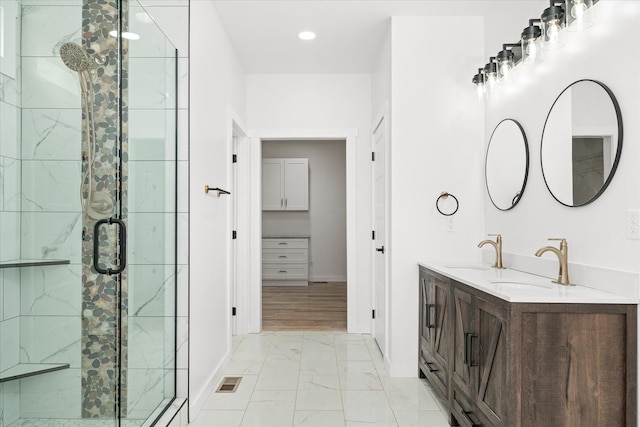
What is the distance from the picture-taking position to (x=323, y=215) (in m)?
7.94

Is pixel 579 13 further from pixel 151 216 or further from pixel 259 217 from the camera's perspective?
pixel 259 217

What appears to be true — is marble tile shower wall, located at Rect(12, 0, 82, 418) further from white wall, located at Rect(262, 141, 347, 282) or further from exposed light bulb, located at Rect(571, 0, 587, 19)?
white wall, located at Rect(262, 141, 347, 282)

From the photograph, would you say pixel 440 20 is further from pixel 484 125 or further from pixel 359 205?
pixel 359 205

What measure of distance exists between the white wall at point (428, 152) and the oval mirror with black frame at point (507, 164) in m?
0.19

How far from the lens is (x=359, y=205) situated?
178 inches

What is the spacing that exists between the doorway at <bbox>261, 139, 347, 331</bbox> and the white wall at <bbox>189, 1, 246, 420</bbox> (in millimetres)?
2970

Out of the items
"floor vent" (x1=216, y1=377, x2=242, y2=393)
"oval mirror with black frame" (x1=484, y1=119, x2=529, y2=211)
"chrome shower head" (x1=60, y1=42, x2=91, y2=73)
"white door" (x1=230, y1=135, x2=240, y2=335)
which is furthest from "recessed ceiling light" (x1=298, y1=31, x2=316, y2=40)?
"floor vent" (x1=216, y1=377, x2=242, y2=393)

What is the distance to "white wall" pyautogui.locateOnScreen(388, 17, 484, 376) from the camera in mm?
3277

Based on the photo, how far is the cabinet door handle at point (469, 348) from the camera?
2.14m

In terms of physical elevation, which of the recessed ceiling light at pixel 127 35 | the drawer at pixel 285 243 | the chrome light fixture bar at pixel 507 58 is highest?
the chrome light fixture bar at pixel 507 58

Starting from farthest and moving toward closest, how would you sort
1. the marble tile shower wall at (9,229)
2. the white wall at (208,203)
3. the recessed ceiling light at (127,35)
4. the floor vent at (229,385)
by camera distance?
the floor vent at (229,385)
the white wall at (208,203)
the recessed ceiling light at (127,35)
the marble tile shower wall at (9,229)

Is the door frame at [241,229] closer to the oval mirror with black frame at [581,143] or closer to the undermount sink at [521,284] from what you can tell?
the undermount sink at [521,284]

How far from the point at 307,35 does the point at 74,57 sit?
7.39 feet

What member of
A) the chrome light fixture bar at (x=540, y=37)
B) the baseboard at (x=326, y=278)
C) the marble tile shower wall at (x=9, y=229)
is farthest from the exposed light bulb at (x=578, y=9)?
the baseboard at (x=326, y=278)
